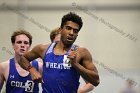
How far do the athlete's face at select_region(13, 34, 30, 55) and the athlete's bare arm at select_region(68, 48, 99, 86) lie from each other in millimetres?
906

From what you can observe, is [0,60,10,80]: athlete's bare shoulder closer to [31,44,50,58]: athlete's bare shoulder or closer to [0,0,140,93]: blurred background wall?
[31,44,50,58]: athlete's bare shoulder

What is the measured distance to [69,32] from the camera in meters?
2.76

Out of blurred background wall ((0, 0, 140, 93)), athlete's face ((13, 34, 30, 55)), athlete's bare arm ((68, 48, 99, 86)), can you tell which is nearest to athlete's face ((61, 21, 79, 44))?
athlete's bare arm ((68, 48, 99, 86))

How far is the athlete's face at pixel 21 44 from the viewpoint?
11.7 ft

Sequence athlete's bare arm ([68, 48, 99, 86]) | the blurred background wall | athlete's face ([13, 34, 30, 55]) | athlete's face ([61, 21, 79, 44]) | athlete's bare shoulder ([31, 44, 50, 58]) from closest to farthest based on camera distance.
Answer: athlete's bare arm ([68, 48, 99, 86]) → athlete's face ([61, 21, 79, 44]) → athlete's bare shoulder ([31, 44, 50, 58]) → athlete's face ([13, 34, 30, 55]) → the blurred background wall

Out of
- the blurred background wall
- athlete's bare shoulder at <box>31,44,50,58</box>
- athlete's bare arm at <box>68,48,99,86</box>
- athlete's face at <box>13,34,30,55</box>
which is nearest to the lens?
athlete's bare arm at <box>68,48,99,86</box>

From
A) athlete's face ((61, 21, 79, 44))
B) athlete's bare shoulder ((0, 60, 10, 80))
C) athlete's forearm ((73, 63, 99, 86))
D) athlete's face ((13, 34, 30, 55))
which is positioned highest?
athlete's face ((61, 21, 79, 44))

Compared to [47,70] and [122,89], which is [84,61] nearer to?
[47,70]

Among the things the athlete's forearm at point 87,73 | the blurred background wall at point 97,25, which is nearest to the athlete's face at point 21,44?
the athlete's forearm at point 87,73

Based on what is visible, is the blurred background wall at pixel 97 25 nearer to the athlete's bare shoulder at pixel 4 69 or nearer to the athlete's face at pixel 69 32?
the athlete's bare shoulder at pixel 4 69

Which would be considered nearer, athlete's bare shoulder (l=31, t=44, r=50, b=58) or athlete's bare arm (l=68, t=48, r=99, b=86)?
athlete's bare arm (l=68, t=48, r=99, b=86)

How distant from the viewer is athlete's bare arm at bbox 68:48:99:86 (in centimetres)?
265

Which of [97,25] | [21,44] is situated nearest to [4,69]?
[21,44]

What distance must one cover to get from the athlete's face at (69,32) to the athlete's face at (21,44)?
32.2 inches
